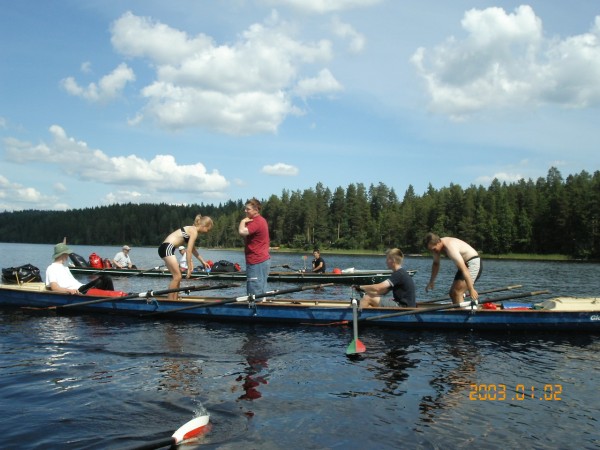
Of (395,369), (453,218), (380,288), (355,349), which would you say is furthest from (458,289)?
(453,218)

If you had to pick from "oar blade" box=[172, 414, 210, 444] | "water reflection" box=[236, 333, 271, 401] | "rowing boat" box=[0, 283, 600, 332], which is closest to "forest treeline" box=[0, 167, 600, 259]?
"rowing boat" box=[0, 283, 600, 332]

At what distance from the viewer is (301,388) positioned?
27.2 ft

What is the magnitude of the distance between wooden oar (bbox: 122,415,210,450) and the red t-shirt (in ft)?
22.6

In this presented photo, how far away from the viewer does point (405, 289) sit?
13062mm

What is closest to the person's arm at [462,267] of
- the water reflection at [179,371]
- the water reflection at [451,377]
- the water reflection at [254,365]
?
the water reflection at [451,377]

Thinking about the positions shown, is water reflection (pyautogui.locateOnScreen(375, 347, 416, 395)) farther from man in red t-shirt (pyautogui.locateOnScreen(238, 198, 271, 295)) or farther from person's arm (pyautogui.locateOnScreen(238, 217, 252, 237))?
person's arm (pyautogui.locateOnScreen(238, 217, 252, 237))

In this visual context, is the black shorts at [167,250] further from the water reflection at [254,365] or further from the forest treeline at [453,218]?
the forest treeline at [453,218]

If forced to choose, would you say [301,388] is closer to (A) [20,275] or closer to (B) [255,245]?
(B) [255,245]

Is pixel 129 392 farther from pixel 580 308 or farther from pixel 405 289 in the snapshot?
pixel 580 308

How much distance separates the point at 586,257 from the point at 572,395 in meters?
89.5

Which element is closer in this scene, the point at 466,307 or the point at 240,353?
the point at 240,353

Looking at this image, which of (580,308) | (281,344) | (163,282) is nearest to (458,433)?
(281,344)

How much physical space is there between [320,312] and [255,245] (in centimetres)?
260

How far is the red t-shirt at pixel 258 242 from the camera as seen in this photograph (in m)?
12.9
